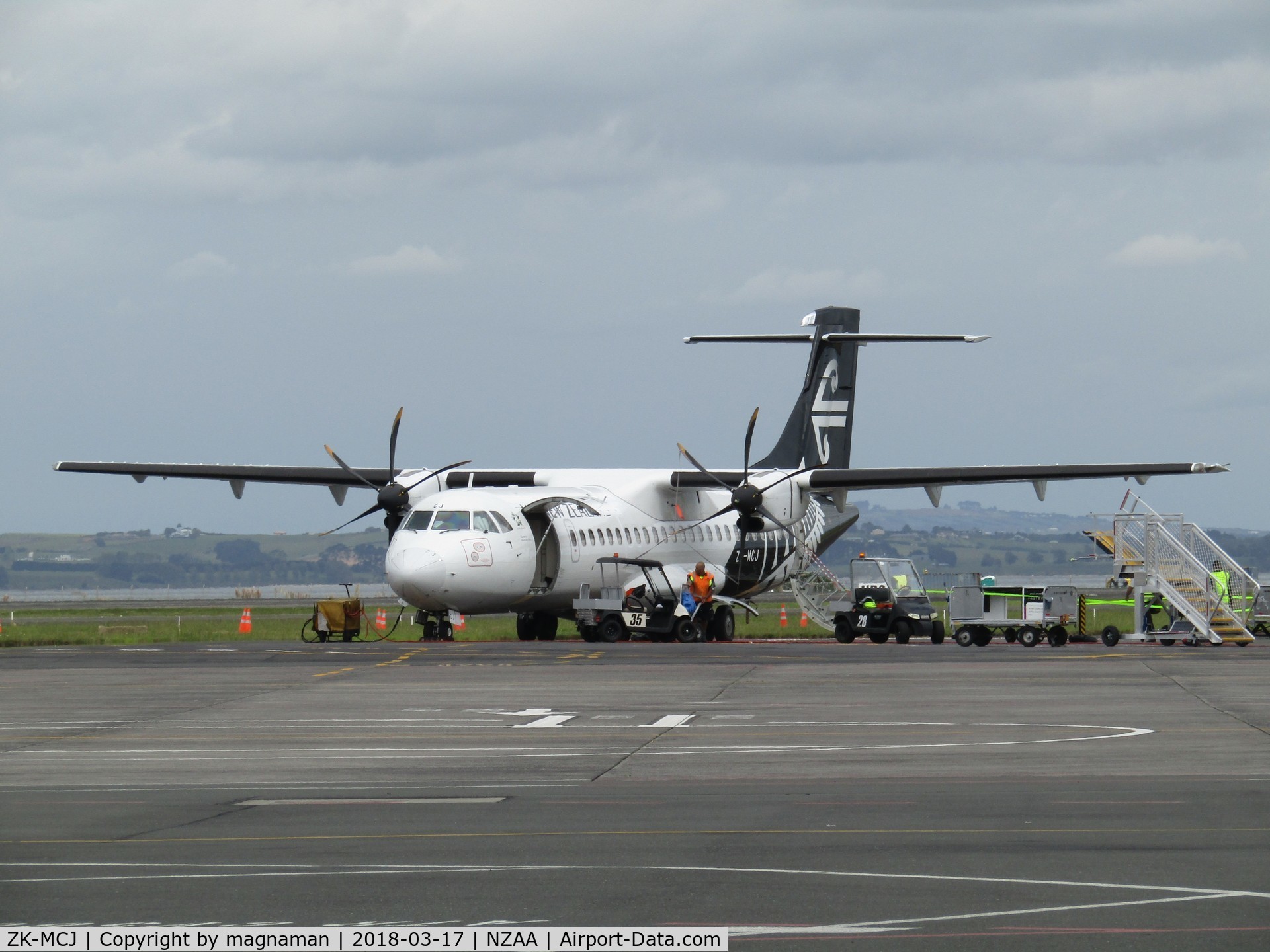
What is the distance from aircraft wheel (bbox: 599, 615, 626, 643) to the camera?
36.0m

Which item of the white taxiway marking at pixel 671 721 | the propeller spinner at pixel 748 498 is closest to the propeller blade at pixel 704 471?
the propeller spinner at pixel 748 498

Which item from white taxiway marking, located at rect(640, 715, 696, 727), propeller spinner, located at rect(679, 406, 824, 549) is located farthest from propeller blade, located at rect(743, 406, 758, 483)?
white taxiway marking, located at rect(640, 715, 696, 727)

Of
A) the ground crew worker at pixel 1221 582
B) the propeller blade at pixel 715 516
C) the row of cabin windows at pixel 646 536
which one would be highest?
the propeller blade at pixel 715 516

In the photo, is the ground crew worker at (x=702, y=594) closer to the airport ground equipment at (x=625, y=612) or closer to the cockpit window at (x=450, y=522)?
the airport ground equipment at (x=625, y=612)

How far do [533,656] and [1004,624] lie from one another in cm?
1148

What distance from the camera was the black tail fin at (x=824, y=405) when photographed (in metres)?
46.0

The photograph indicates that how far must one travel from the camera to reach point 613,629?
36.0 metres

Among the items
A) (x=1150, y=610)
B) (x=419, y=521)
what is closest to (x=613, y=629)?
(x=419, y=521)

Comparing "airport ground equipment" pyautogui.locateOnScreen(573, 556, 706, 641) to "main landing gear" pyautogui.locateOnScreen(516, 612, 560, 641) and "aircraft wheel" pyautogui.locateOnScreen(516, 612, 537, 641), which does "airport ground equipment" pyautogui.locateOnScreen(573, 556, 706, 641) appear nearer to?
"main landing gear" pyautogui.locateOnScreen(516, 612, 560, 641)

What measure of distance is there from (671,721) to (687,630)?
63.1ft

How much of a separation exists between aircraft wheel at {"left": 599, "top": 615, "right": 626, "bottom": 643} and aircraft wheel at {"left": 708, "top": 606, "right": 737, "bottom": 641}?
84.3 inches

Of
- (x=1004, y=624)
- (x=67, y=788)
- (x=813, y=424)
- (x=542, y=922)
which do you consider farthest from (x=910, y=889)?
(x=813, y=424)

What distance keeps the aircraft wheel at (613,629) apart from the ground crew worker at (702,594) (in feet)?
5.55

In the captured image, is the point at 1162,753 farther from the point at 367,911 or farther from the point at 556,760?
the point at 367,911
